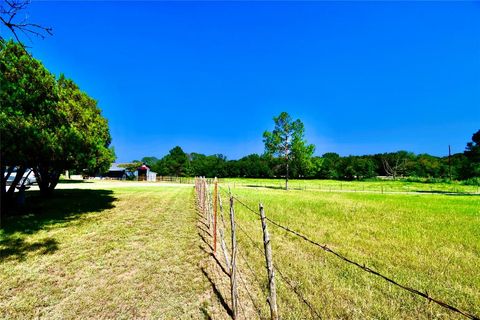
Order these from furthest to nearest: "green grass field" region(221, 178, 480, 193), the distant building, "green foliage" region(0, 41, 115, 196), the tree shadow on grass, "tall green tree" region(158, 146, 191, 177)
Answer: "tall green tree" region(158, 146, 191, 177)
the distant building
"green grass field" region(221, 178, 480, 193)
"green foliage" region(0, 41, 115, 196)
the tree shadow on grass

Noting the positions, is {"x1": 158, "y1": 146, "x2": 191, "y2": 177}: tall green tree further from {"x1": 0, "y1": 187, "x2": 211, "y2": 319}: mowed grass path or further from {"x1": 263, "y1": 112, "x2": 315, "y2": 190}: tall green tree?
{"x1": 0, "y1": 187, "x2": 211, "y2": 319}: mowed grass path

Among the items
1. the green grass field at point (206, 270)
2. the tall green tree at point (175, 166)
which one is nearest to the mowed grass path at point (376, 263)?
the green grass field at point (206, 270)

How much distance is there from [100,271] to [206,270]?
2580 millimetres

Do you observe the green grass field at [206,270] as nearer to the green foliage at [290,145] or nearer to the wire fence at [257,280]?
the wire fence at [257,280]

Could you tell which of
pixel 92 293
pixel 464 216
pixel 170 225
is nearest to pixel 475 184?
pixel 464 216

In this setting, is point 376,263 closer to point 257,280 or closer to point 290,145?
point 257,280

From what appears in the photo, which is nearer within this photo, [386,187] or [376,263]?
[376,263]

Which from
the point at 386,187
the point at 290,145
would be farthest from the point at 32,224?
the point at 386,187

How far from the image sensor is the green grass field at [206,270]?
14.6ft

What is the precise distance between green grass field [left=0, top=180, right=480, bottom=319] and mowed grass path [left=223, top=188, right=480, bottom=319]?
26 millimetres

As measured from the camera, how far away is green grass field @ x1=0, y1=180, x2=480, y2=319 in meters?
4.45

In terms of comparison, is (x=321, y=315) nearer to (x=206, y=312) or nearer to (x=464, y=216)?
(x=206, y=312)

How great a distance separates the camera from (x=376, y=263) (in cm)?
646

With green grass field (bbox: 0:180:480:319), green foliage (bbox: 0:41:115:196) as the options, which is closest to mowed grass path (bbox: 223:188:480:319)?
green grass field (bbox: 0:180:480:319)
